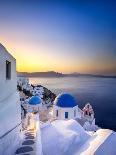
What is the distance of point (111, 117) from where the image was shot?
172 feet

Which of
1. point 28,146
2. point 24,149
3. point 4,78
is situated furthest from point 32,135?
point 4,78

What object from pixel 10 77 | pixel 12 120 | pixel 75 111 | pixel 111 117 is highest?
pixel 10 77

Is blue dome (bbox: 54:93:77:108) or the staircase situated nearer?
the staircase

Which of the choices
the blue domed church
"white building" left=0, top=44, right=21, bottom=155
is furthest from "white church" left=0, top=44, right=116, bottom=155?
the blue domed church

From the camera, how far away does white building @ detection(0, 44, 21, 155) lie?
7.91 metres

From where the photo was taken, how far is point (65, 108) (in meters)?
23.2

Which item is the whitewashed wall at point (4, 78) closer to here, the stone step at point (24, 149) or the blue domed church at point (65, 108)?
the stone step at point (24, 149)

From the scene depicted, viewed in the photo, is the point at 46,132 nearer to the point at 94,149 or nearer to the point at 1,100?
the point at 94,149

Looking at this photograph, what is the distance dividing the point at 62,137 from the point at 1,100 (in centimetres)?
507

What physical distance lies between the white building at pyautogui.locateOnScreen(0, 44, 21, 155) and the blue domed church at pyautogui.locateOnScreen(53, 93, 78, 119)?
43.5 feet

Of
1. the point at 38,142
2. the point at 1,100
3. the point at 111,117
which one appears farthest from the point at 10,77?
the point at 111,117

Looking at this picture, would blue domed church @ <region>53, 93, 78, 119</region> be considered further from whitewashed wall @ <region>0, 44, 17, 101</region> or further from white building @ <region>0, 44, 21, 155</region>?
whitewashed wall @ <region>0, 44, 17, 101</region>

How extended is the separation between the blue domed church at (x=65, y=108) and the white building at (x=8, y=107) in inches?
522

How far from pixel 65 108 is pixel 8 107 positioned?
15.1m
